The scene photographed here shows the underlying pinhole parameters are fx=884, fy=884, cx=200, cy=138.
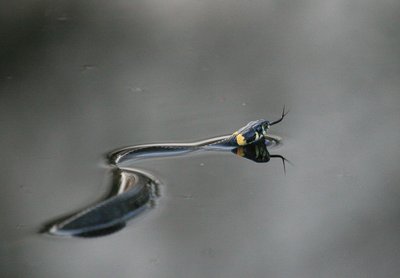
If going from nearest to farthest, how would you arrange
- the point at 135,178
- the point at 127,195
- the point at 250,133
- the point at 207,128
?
the point at 127,195
the point at 135,178
the point at 250,133
the point at 207,128

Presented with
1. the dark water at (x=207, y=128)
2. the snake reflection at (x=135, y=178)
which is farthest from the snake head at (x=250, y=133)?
the dark water at (x=207, y=128)

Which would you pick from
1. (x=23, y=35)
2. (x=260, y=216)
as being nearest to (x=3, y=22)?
(x=23, y=35)

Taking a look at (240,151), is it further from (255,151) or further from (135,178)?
(135,178)

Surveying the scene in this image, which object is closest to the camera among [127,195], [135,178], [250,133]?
[127,195]

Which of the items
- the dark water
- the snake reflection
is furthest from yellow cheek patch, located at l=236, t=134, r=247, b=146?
the dark water

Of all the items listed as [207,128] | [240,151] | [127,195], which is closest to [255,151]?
[240,151]

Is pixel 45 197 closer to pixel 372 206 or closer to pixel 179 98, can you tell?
pixel 179 98

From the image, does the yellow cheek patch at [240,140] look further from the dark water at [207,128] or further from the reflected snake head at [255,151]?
the dark water at [207,128]

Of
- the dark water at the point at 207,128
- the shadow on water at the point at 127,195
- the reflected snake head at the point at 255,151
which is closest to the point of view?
the dark water at the point at 207,128
